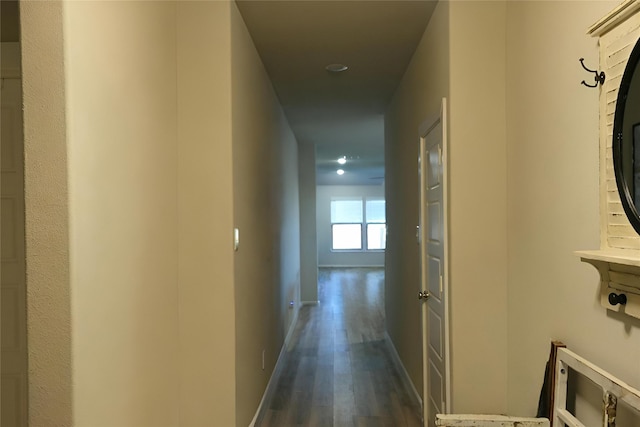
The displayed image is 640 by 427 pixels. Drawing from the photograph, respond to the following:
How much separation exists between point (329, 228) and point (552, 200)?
1113cm

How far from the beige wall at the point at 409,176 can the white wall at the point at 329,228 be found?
7.89 metres

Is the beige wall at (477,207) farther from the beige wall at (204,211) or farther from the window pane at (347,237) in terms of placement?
the window pane at (347,237)

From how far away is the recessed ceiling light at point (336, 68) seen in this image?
3.45m

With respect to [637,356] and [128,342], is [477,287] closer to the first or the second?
[637,356]

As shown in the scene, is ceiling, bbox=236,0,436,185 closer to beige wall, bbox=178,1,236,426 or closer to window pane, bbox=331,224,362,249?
beige wall, bbox=178,1,236,426

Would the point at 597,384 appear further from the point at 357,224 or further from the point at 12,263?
the point at 357,224

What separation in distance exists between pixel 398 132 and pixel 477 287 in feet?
7.01

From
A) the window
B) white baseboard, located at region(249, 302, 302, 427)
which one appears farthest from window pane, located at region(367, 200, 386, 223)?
white baseboard, located at region(249, 302, 302, 427)

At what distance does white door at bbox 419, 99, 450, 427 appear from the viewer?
2.29m

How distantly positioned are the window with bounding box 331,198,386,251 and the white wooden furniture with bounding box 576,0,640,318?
1141 centimetres

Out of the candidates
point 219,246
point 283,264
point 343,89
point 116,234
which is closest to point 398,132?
point 343,89

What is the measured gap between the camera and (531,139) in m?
1.92

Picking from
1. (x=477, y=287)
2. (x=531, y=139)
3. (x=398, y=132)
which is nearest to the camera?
(x=531, y=139)

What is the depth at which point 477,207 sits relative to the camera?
2.19 meters
